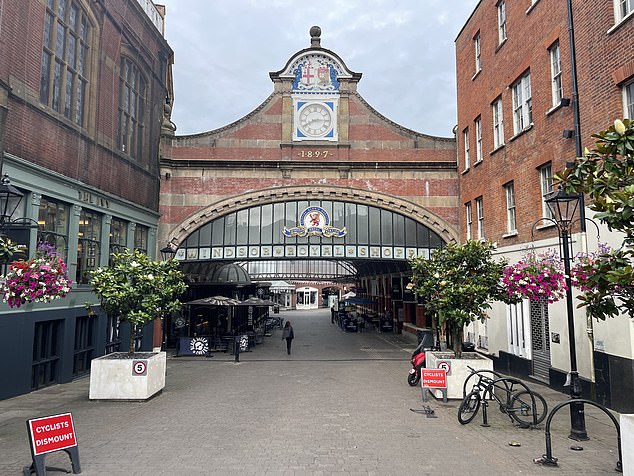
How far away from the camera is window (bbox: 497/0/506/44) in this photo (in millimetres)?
17125

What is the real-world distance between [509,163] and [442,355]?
25.6ft

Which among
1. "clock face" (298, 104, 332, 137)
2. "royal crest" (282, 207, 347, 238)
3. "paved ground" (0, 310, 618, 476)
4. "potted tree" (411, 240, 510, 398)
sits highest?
"clock face" (298, 104, 332, 137)

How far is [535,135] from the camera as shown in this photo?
14.6m

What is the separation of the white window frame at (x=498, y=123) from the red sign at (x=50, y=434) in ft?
52.7

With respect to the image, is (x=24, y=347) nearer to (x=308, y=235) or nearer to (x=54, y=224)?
(x=54, y=224)

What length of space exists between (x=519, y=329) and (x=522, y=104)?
7.61 metres

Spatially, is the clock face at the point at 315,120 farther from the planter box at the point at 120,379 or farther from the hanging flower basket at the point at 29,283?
the hanging flower basket at the point at 29,283

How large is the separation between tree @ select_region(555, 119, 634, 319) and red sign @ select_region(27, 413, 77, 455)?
7.37 meters

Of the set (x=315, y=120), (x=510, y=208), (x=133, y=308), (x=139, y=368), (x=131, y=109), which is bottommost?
(x=139, y=368)

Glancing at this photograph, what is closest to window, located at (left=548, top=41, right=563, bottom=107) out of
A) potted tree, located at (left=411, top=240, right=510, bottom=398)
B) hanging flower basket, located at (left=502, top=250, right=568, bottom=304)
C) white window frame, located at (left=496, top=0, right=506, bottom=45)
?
white window frame, located at (left=496, top=0, right=506, bottom=45)

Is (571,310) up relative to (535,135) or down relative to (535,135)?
down

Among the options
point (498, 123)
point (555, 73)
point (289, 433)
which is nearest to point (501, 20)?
point (498, 123)

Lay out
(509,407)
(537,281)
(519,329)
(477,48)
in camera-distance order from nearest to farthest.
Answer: (509,407) → (537,281) → (519,329) → (477,48)

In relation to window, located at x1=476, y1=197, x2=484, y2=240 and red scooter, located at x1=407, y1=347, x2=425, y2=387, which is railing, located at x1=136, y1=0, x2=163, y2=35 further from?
red scooter, located at x1=407, y1=347, x2=425, y2=387
